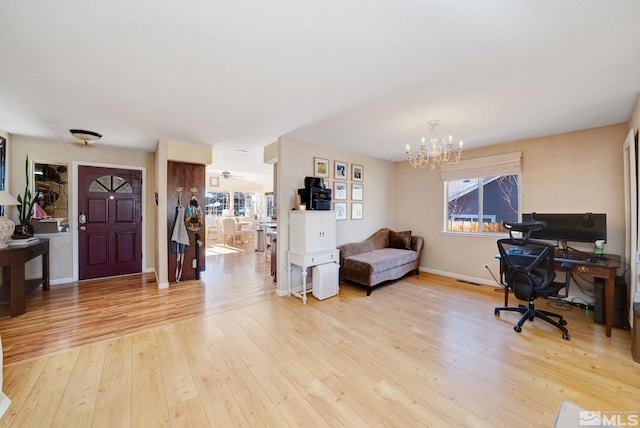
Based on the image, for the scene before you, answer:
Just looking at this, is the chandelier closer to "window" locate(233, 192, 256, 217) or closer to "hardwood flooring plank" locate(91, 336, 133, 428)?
"hardwood flooring plank" locate(91, 336, 133, 428)

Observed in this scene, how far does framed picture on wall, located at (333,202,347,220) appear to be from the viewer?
452 centimetres

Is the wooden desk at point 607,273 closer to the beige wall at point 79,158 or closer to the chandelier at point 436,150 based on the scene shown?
the chandelier at point 436,150

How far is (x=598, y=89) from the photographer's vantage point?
7.55ft

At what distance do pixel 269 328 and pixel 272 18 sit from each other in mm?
2741

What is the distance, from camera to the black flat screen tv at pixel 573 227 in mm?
3061

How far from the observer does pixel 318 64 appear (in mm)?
1904

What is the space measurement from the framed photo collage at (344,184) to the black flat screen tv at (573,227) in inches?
105

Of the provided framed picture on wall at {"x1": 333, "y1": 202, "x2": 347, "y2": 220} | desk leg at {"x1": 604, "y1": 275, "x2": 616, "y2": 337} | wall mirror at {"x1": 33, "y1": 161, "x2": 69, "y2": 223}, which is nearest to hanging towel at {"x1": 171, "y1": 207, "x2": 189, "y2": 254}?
wall mirror at {"x1": 33, "y1": 161, "x2": 69, "y2": 223}

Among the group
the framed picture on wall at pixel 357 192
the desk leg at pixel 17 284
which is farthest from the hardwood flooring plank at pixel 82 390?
the framed picture on wall at pixel 357 192

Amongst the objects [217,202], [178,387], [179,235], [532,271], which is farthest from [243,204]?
[532,271]

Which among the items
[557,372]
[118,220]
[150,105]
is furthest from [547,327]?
[118,220]

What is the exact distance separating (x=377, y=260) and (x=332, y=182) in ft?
5.14

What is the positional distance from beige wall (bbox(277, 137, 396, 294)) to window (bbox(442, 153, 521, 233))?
3.98 feet

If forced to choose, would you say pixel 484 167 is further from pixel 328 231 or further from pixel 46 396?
pixel 46 396
